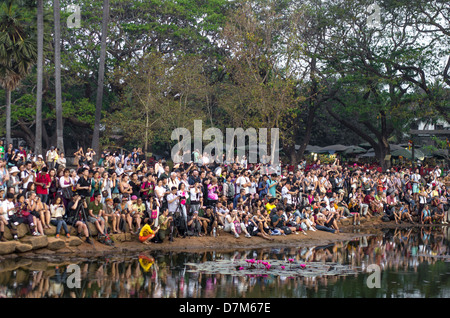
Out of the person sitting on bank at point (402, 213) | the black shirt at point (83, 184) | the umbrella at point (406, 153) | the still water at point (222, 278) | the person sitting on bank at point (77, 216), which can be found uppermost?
the umbrella at point (406, 153)

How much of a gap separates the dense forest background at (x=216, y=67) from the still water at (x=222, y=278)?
15.4 m

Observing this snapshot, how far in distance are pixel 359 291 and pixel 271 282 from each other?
2.09 meters

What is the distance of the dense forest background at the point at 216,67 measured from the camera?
33.0 meters

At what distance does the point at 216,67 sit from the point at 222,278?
30.0 meters

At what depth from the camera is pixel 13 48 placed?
28.4m

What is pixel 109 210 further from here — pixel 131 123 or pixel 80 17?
pixel 80 17

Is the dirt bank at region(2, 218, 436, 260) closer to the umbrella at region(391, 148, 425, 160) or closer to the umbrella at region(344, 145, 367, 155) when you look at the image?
the umbrella at region(391, 148, 425, 160)

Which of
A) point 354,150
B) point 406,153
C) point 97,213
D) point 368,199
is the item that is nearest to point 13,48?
point 97,213

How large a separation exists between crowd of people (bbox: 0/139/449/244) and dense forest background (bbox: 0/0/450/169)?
7313mm

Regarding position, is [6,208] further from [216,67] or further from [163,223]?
[216,67]

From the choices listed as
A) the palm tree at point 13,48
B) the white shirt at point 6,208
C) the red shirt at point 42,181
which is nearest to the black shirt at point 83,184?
the red shirt at point 42,181

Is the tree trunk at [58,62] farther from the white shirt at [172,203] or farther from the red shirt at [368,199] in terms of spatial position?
the red shirt at [368,199]

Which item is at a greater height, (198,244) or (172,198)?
(172,198)

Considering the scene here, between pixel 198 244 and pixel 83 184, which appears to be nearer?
pixel 83 184
